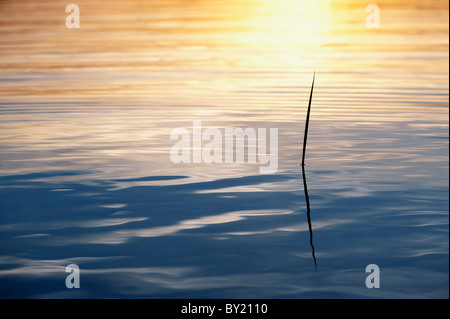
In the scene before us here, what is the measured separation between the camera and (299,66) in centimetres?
1537

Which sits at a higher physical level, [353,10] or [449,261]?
[353,10]

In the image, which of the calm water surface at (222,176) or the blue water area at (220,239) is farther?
the calm water surface at (222,176)

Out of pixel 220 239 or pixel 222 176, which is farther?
Answer: pixel 222 176

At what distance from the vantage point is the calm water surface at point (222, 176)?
183 inches

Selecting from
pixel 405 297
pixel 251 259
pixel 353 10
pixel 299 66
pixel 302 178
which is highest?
pixel 353 10

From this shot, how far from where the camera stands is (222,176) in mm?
7125

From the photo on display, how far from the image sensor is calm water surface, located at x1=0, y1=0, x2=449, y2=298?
4641 mm

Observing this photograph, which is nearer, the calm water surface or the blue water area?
the blue water area

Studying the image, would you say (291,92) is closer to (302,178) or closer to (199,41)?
(302,178)

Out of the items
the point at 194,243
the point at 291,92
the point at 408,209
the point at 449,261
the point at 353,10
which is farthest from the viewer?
the point at 353,10

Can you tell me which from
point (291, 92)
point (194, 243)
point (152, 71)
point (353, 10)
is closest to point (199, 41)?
point (152, 71)
